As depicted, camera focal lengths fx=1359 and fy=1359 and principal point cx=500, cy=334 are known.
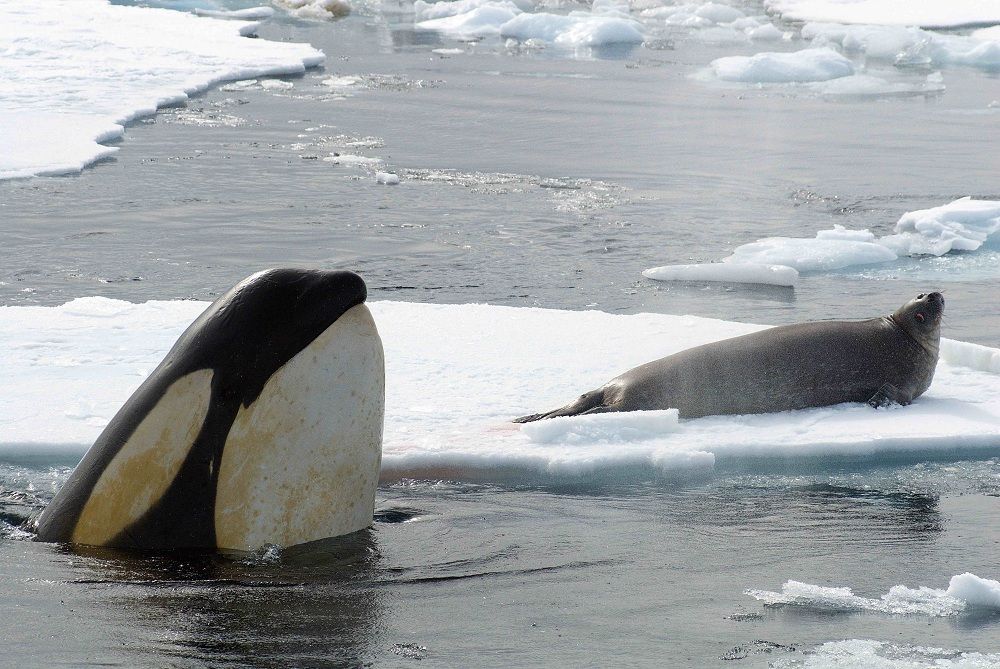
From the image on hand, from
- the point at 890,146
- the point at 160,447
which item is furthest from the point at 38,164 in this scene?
the point at 160,447

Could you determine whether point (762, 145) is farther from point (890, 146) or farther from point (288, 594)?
point (288, 594)

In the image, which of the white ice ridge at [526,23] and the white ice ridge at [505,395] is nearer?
the white ice ridge at [505,395]

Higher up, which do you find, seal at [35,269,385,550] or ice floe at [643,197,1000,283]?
seal at [35,269,385,550]

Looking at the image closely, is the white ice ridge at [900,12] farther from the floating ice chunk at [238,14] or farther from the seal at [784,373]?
the seal at [784,373]

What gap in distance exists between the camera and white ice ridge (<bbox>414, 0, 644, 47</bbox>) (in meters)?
30.0

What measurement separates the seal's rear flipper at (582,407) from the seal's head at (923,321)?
6.39 ft

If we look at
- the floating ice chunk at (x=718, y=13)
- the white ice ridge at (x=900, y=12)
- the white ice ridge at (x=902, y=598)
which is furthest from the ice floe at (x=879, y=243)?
the floating ice chunk at (x=718, y=13)

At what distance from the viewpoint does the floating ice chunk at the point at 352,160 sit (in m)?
15.7

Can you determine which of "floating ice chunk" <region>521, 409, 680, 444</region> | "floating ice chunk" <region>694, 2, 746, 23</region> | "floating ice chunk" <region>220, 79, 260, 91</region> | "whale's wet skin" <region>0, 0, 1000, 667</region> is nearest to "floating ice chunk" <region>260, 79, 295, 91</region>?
"floating ice chunk" <region>220, 79, 260, 91</region>

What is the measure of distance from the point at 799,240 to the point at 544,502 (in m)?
6.90

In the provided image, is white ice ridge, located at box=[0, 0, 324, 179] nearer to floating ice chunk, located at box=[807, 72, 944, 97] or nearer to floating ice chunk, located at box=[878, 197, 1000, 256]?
floating ice chunk, located at box=[878, 197, 1000, 256]

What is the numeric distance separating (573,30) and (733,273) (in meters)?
20.8

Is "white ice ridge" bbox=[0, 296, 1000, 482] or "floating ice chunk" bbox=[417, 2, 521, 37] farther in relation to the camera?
"floating ice chunk" bbox=[417, 2, 521, 37]

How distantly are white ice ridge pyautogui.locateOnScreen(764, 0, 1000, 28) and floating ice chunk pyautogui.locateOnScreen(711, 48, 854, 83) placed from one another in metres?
9.60
